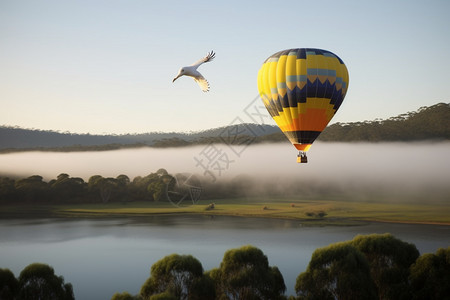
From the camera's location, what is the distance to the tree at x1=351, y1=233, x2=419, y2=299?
25703mm

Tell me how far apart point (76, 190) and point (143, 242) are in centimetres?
4640

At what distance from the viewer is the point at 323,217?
10056cm

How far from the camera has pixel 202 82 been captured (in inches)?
955

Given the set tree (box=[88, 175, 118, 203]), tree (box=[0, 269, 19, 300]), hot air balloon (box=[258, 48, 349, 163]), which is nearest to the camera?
tree (box=[0, 269, 19, 300])

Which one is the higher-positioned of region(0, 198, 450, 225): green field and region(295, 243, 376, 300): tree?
region(295, 243, 376, 300): tree

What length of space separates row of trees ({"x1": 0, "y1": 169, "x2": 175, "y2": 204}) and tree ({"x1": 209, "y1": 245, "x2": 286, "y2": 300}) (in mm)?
88611

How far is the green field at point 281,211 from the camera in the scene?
9938 cm

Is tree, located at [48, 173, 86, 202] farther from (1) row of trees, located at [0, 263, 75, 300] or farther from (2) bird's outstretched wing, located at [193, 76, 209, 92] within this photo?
(2) bird's outstretched wing, located at [193, 76, 209, 92]

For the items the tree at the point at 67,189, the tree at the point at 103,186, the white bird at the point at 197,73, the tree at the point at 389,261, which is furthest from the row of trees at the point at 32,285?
the tree at the point at 67,189

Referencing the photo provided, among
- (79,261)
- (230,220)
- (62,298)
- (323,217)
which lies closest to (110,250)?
(79,261)

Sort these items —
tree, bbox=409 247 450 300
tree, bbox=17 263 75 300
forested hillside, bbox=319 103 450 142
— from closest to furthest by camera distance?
tree, bbox=17 263 75 300 < tree, bbox=409 247 450 300 < forested hillside, bbox=319 103 450 142

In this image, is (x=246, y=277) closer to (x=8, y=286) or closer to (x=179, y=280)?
(x=179, y=280)

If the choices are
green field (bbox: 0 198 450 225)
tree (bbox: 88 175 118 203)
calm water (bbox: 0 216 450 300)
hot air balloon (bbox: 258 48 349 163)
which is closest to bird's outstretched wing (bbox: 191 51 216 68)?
hot air balloon (bbox: 258 48 349 163)

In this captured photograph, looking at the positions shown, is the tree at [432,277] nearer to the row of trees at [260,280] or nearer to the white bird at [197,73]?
the row of trees at [260,280]
